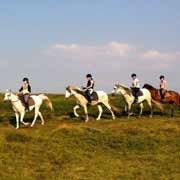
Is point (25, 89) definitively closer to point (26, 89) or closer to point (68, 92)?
point (26, 89)

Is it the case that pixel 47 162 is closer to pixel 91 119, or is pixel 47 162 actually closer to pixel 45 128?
pixel 45 128

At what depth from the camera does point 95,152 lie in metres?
22.2

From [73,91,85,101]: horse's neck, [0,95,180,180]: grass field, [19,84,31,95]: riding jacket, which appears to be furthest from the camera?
[73,91,85,101]: horse's neck

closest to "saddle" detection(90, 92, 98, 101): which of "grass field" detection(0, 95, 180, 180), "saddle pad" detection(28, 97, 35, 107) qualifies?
"grass field" detection(0, 95, 180, 180)

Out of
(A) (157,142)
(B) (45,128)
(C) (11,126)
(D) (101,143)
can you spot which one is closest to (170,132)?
(A) (157,142)

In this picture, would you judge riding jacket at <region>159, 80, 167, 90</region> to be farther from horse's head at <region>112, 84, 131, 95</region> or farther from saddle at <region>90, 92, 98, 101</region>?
saddle at <region>90, 92, 98, 101</region>

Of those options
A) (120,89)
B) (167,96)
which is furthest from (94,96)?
(167,96)

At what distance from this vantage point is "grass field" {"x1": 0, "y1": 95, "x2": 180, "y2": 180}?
727 inches

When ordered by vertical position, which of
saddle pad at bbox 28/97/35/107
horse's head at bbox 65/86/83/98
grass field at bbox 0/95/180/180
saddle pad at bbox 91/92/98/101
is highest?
horse's head at bbox 65/86/83/98

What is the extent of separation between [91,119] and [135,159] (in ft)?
38.5

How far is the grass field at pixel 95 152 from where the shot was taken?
18.5 metres

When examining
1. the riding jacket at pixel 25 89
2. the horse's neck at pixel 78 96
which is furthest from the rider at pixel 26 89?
the horse's neck at pixel 78 96

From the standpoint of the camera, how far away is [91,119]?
32.5 m

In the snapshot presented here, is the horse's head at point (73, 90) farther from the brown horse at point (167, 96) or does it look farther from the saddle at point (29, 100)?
the brown horse at point (167, 96)
